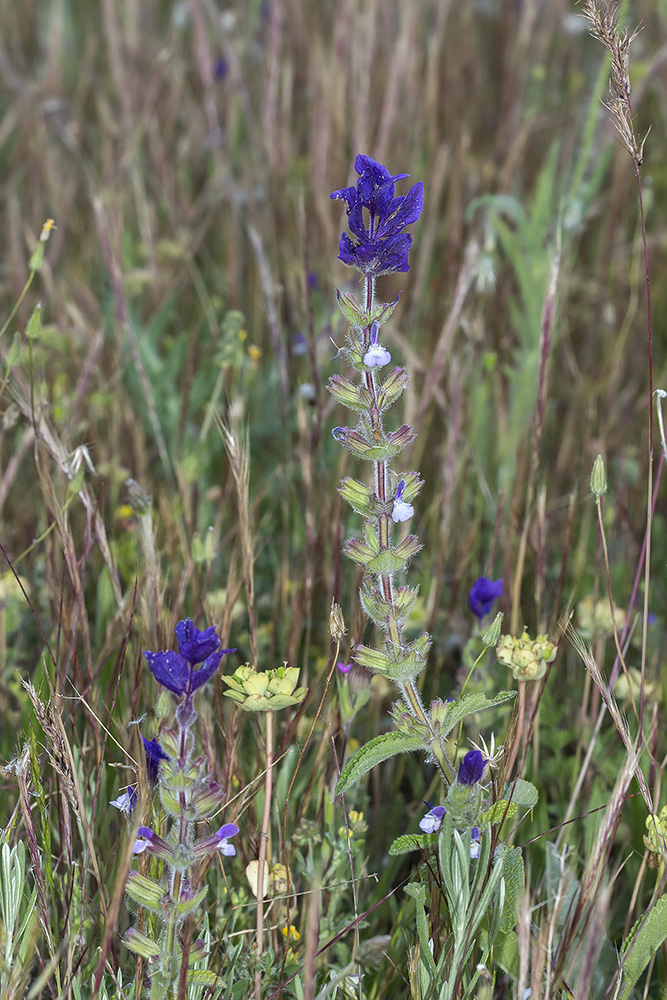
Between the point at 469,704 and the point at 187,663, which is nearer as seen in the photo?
the point at 187,663

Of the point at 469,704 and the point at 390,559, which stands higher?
the point at 390,559

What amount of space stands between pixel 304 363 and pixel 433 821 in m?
1.54

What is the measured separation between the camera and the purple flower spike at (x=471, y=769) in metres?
1.15

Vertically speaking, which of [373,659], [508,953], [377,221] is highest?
[377,221]

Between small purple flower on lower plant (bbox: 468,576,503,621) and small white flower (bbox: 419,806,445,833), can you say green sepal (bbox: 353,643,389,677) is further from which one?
small purple flower on lower plant (bbox: 468,576,503,621)

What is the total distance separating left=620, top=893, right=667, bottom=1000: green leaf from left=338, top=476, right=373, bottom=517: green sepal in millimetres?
608

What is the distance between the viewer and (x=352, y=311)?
113 centimetres

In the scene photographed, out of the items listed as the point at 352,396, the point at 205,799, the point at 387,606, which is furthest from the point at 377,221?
the point at 205,799

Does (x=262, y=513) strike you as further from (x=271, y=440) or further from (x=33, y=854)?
(x=33, y=854)

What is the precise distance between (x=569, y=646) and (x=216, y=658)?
99 cm

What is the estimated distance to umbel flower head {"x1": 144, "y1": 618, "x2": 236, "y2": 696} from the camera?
1.01 m

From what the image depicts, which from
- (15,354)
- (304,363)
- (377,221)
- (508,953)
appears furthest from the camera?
(304,363)

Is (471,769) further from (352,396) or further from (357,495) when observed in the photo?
(352,396)

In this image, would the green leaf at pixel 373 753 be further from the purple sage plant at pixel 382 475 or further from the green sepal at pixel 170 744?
the green sepal at pixel 170 744
